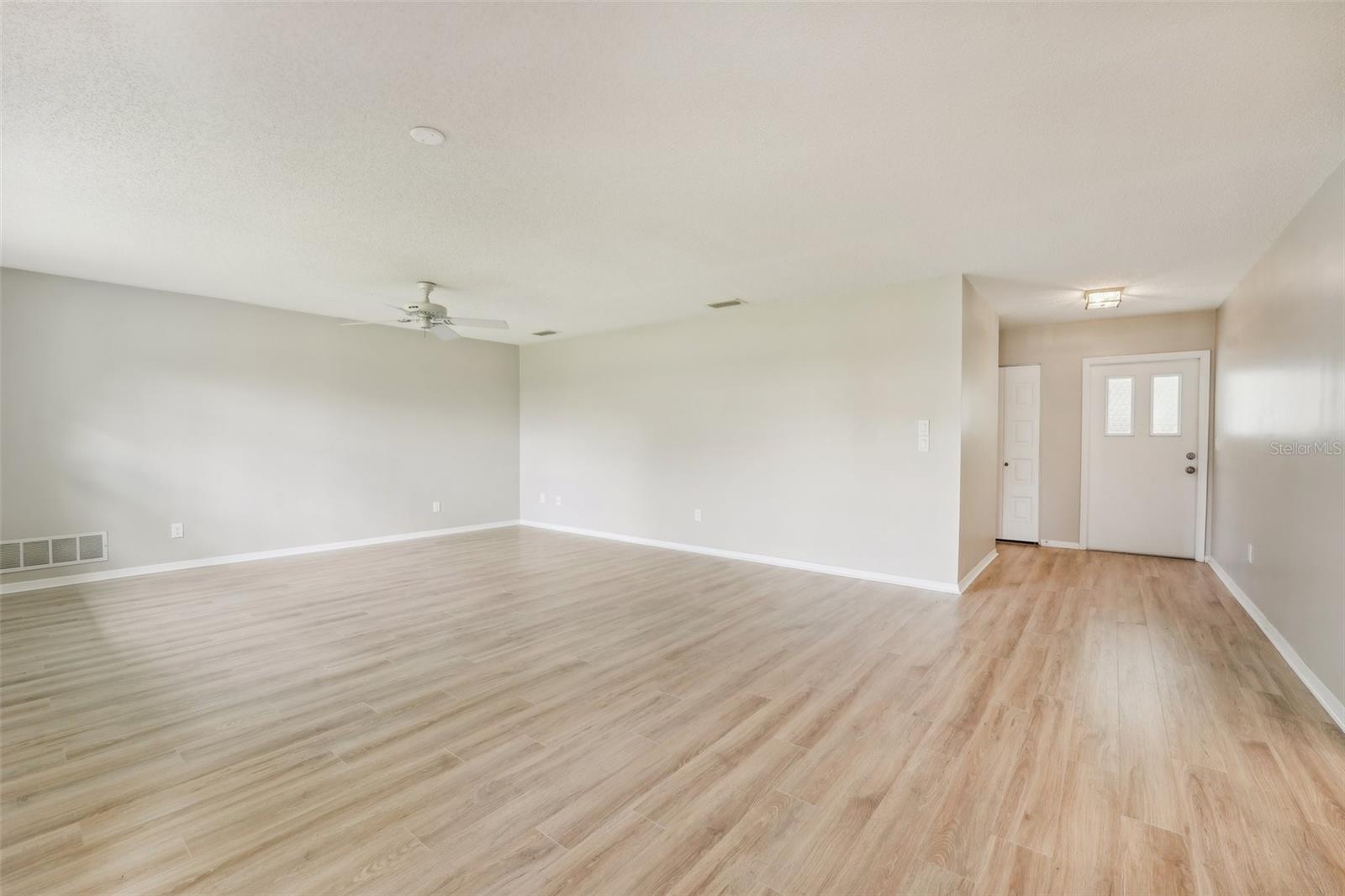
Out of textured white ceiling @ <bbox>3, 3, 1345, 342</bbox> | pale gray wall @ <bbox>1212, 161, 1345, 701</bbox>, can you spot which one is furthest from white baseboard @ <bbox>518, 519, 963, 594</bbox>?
textured white ceiling @ <bbox>3, 3, 1345, 342</bbox>

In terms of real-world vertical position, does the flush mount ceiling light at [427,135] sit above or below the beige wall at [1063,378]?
above

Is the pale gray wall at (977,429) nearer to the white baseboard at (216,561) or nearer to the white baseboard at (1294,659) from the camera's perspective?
the white baseboard at (1294,659)

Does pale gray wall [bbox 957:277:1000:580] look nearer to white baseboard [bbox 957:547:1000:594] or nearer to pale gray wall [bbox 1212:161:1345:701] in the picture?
white baseboard [bbox 957:547:1000:594]

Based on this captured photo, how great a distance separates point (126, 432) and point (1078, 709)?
23.9ft

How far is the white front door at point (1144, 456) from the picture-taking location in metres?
5.77

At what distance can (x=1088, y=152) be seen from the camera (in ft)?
8.29

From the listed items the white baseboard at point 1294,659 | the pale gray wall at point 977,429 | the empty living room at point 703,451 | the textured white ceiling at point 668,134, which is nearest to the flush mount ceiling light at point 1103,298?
the empty living room at point 703,451

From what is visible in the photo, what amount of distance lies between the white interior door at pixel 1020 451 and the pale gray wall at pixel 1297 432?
74.7 inches

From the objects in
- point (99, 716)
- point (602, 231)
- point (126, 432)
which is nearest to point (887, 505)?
point (602, 231)

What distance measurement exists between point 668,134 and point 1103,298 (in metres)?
4.59

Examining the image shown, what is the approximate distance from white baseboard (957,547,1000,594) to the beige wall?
1.04m

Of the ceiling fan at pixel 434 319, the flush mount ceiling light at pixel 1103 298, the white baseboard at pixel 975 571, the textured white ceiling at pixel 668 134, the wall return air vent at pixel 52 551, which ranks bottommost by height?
the white baseboard at pixel 975 571

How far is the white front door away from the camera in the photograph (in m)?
5.77

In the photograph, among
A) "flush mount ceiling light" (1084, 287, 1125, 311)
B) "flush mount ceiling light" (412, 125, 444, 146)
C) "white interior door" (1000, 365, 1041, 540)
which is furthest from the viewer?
"white interior door" (1000, 365, 1041, 540)
